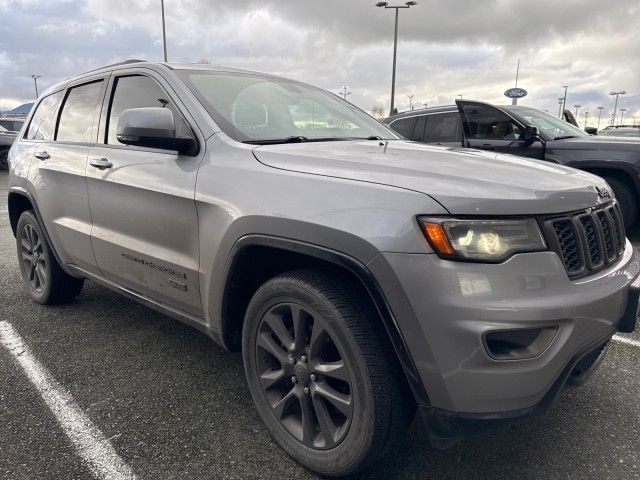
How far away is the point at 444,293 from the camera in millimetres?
1578

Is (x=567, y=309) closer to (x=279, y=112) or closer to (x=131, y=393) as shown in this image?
(x=279, y=112)

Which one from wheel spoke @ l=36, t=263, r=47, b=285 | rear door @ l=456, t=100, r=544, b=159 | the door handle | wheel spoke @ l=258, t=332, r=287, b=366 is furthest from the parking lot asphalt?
rear door @ l=456, t=100, r=544, b=159

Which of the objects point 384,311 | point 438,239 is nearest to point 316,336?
point 384,311

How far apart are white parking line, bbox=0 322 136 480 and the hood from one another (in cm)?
143

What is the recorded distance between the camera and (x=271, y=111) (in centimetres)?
276

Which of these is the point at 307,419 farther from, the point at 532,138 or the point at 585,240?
the point at 532,138

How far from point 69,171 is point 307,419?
231 centimetres

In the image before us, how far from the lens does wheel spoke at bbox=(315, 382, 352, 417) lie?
1892mm

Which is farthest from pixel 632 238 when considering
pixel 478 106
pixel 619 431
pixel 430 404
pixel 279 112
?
pixel 430 404

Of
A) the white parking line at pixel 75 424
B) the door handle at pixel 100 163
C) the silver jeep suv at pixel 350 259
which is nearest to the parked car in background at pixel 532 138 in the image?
the silver jeep suv at pixel 350 259

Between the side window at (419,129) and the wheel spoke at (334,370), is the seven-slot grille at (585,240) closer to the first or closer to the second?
the wheel spoke at (334,370)

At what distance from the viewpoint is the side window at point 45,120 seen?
383 cm

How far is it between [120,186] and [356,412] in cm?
182

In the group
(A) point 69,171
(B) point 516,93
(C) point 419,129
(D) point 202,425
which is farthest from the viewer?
(B) point 516,93
